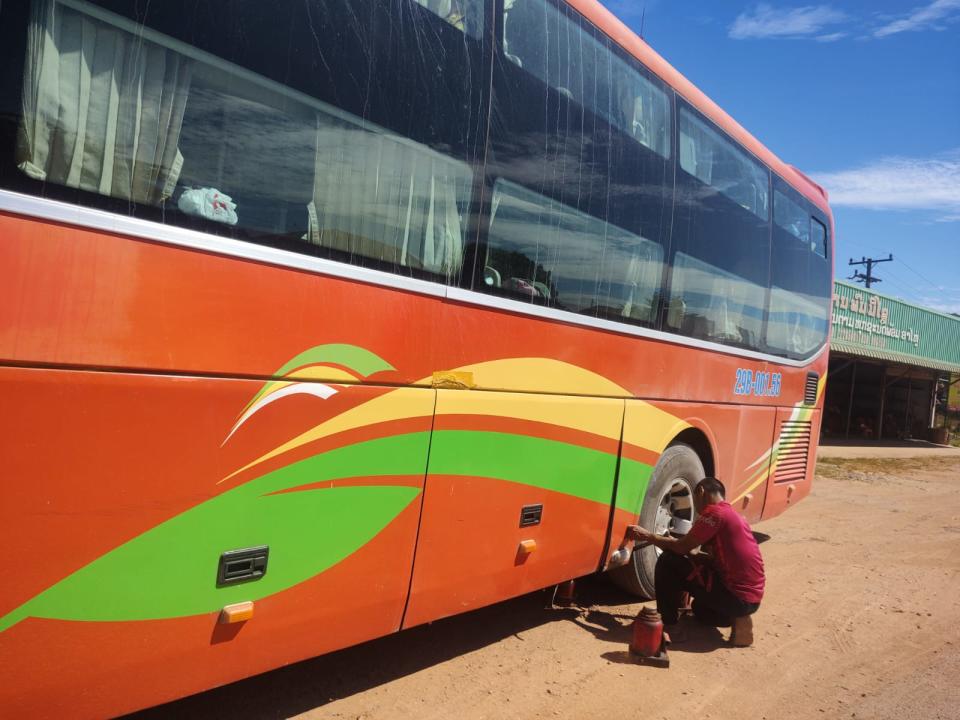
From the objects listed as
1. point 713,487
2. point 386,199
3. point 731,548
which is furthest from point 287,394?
point 731,548

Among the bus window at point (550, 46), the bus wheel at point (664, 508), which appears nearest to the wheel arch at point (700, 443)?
the bus wheel at point (664, 508)

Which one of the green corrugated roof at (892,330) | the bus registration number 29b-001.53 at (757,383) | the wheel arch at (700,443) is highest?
the green corrugated roof at (892,330)

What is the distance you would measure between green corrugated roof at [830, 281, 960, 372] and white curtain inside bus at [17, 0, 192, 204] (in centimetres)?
2309

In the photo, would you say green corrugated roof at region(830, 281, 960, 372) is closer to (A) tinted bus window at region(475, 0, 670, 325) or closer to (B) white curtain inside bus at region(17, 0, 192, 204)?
(A) tinted bus window at region(475, 0, 670, 325)

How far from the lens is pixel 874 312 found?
27250 millimetres

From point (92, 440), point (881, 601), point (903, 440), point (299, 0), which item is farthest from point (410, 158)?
point (903, 440)

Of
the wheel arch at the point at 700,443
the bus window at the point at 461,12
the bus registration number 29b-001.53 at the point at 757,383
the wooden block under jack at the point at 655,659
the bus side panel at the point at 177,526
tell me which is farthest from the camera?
the bus registration number 29b-001.53 at the point at 757,383

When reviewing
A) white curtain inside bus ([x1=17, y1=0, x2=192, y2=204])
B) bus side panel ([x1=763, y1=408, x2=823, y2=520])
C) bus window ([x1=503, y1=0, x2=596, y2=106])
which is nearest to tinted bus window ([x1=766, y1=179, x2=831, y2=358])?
bus side panel ([x1=763, y1=408, x2=823, y2=520])

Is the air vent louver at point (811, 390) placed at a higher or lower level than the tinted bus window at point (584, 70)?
lower

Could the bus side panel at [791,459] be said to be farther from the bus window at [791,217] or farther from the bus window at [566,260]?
the bus window at [566,260]

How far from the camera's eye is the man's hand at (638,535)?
17.5ft

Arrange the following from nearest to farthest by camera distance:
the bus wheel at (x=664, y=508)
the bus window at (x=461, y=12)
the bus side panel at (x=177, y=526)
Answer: the bus side panel at (x=177, y=526)
the bus window at (x=461, y=12)
the bus wheel at (x=664, y=508)

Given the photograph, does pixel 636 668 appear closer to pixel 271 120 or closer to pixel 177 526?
pixel 177 526

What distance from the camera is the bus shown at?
2.28m
